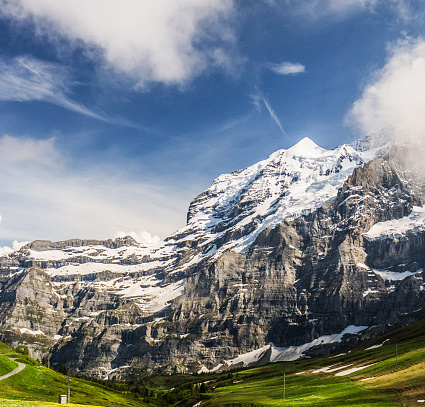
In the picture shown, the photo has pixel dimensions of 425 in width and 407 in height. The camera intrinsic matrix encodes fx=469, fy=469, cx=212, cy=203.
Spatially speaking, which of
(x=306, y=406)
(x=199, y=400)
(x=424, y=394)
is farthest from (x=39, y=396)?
(x=199, y=400)

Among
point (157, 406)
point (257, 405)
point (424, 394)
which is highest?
point (424, 394)

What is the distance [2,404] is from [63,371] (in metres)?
151

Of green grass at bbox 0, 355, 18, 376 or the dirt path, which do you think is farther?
green grass at bbox 0, 355, 18, 376

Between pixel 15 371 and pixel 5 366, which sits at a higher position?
pixel 5 366

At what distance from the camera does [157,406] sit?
19512 centimetres

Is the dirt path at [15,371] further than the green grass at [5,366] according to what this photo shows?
No

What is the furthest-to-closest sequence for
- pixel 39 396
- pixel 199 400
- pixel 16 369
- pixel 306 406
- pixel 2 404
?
1. pixel 199 400
2. pixel 16 369
3. pixel 39 396
4. pixel 306 406
5. pixel 2 404

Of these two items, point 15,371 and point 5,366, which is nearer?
point 15,371

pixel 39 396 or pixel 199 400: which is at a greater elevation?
pixel 39 396

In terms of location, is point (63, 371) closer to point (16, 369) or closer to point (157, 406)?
point (157, 406)

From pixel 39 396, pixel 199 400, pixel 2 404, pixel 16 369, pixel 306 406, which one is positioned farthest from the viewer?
pixel 199 400

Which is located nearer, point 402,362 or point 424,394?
point 424,394

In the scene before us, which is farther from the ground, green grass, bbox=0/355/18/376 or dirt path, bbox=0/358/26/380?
green grass, bbox=0/355/18/376

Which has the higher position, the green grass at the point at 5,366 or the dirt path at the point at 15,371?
the green grass at the point at 5,366
